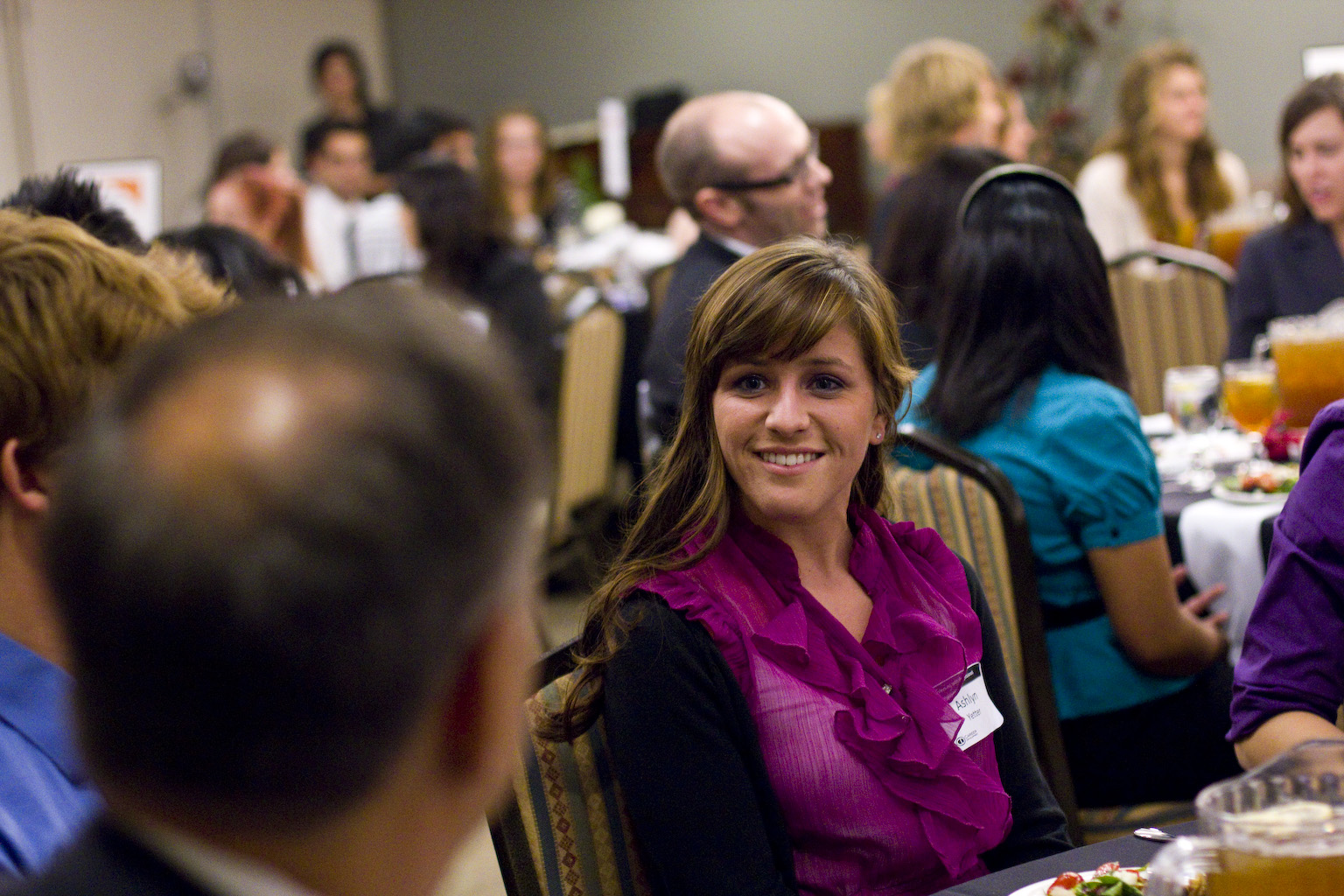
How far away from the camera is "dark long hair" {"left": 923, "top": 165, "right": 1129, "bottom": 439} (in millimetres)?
2172

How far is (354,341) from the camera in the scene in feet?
1.64

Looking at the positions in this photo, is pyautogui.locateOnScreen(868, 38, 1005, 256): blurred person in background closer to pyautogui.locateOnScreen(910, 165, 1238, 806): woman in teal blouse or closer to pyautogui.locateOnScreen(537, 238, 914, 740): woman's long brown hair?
pyautogui.locateOnScreen(910, 165, 1238, 806): woman in teal blouse

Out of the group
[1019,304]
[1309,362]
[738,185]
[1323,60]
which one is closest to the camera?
[1019,304]

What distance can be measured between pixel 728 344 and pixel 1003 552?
2.29 ft

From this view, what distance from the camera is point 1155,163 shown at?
512 centimetres

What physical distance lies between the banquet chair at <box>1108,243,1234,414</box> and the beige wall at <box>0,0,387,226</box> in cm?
548

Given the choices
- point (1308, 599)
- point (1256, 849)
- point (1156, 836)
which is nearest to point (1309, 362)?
point (1308, 599)

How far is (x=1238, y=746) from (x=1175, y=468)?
1369mm

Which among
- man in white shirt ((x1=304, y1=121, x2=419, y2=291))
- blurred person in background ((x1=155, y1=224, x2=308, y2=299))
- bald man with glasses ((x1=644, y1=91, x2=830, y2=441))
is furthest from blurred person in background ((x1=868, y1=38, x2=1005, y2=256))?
man in white shirt ((x1=304, y1=121, x2=419, y2=291))

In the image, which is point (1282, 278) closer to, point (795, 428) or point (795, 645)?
point (795, 428)

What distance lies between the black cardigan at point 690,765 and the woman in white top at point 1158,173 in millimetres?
4218

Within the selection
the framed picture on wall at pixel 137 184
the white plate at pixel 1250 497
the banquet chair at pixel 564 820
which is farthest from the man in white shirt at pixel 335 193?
the banquet chair at pixel 564 820

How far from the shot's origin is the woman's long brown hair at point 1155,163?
5.12m

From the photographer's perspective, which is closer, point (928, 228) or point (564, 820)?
point (564, 820)
